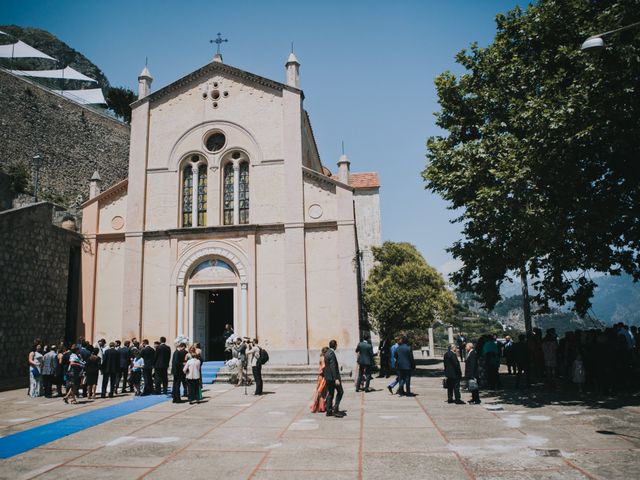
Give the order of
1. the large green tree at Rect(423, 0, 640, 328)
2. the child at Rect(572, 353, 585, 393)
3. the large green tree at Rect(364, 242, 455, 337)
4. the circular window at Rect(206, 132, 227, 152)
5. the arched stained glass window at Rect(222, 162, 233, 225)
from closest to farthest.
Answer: the large green tree at Rect(423, 0, 640, 328) → the child at Rect(572, 353, 585, 393) → the arched stained glass window at Rect(222, 162, 233, 225) → the circular window at Rect(206, 132, 227, 152) → the large green tree at Rect(364, 242, 455, 337)

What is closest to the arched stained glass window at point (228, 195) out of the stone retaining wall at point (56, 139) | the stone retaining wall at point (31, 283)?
the stone retaining wall at point (31, 283)

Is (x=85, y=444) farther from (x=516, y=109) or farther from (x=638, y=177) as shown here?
(x=638, y=177)

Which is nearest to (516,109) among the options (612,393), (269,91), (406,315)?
(612,393)

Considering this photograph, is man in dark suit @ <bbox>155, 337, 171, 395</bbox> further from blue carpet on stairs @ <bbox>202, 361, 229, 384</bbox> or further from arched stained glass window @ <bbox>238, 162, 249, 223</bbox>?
arched stained glass window @ <bbox>238, 162, 249, 223</bbox>

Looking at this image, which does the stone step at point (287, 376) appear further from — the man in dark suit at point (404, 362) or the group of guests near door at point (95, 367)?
the man in dark suit at point (404, 362)

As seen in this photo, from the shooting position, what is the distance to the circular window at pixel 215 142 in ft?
71.3

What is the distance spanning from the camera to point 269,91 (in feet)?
70.6

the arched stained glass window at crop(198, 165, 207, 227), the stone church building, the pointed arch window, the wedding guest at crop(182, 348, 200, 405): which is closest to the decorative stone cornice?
the stone church building

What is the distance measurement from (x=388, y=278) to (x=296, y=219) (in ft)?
40.1

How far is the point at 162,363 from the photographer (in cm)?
1472

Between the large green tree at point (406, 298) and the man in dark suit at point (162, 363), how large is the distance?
16.1 metres

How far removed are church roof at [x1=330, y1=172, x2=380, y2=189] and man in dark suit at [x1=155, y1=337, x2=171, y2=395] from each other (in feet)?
111

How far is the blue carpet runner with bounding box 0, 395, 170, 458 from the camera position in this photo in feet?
27.2

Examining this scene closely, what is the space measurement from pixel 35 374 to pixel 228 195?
10610 mm
